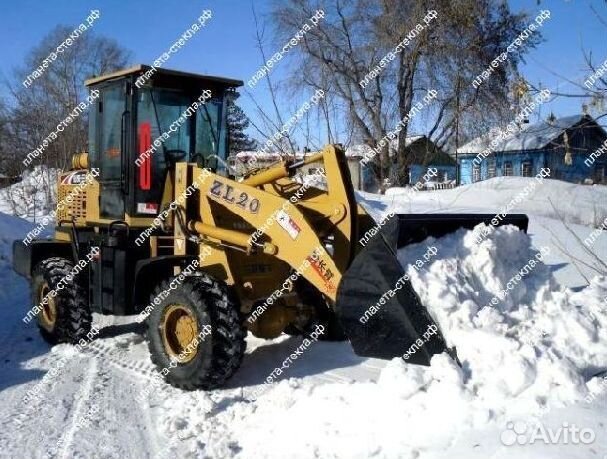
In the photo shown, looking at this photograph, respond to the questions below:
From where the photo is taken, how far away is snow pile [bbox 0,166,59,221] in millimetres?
21406

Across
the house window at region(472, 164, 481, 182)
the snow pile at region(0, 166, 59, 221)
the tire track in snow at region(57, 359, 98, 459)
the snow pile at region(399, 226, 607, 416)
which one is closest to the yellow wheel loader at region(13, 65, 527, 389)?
the snow pile at region(399, 226, 607, 416)

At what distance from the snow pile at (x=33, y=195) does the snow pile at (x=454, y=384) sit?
61.3 feet

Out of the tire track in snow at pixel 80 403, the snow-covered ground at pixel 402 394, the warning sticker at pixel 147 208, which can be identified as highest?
the warning sticker at pixel 147 208

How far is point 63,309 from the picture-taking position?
6355 mm

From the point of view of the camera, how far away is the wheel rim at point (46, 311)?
258 inches

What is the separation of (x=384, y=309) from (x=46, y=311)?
4375 mm

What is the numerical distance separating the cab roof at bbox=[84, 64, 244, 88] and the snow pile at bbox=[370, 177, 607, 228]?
317 inches

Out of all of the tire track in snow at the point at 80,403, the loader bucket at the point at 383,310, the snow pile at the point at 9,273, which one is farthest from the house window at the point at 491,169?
the loader bucket at the point at 383,310

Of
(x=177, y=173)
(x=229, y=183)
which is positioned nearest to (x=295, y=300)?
(x=229, y=183)

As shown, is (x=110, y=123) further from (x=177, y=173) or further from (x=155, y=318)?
(x=155, y=318)

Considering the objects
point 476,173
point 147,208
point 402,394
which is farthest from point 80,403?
point 476,173

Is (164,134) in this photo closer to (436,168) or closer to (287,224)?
(287,224)

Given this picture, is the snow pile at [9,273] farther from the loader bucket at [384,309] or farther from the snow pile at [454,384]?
the loader bucket at [384,309]

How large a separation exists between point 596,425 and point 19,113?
78.2 ft
